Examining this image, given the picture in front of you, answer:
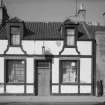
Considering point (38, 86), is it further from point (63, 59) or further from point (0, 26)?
point (0, 26)

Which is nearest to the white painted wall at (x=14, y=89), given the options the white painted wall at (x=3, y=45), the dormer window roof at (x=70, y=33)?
the white painted wall at (x=3, y=45)

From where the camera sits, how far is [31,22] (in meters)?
20.6

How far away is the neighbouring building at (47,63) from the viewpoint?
17203 millimetres

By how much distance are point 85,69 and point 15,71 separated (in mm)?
5942

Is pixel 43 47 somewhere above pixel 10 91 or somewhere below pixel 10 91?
above

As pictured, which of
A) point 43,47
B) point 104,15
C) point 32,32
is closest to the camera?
point 43,47

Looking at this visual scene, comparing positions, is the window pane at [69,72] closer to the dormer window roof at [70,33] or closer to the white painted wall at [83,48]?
the white painted wall at [83,48]

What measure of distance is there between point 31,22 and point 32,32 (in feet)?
7.99

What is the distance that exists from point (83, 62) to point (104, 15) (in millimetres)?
5830

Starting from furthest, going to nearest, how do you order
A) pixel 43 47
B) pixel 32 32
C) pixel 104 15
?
pixel 104 15 < pixel 32 32 < pixel 43 47

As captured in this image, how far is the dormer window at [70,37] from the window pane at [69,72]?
5.33 ft

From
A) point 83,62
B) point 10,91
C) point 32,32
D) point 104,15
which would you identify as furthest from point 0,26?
point 104,15

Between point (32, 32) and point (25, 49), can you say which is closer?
point (25, 49)

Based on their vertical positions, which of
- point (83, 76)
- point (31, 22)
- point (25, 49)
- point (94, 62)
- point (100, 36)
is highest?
point (31, 22)
